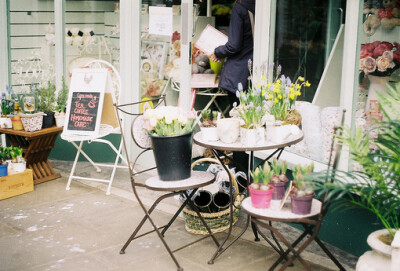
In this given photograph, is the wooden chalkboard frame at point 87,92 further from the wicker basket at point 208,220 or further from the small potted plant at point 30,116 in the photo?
the wicker basket at point 208,220

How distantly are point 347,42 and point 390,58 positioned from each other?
12.6 inches

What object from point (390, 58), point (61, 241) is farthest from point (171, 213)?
point (390, 58)

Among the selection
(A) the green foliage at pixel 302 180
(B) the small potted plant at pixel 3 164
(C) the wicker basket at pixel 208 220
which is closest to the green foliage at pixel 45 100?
(B) the small potted plant at pixel 3 164

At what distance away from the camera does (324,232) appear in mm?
4359

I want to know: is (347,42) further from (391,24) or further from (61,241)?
(61,241)

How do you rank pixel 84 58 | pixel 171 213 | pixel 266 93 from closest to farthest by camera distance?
pixel 266 93, pixel 171 213, pixel 84 58

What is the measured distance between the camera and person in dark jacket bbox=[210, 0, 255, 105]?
18.0 ft

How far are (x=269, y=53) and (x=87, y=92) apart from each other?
76.0 inches

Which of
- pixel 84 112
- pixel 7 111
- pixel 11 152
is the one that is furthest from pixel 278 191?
pixel 7 111

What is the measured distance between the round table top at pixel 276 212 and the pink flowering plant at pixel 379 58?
3.73 ft

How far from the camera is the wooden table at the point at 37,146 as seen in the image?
5.86 meters

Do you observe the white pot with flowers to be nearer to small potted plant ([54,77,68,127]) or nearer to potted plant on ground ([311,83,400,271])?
potted plant on ground ([311,83,400,271])

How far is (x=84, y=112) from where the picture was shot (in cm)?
576

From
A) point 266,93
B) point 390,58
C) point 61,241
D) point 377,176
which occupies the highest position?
point 390,58
